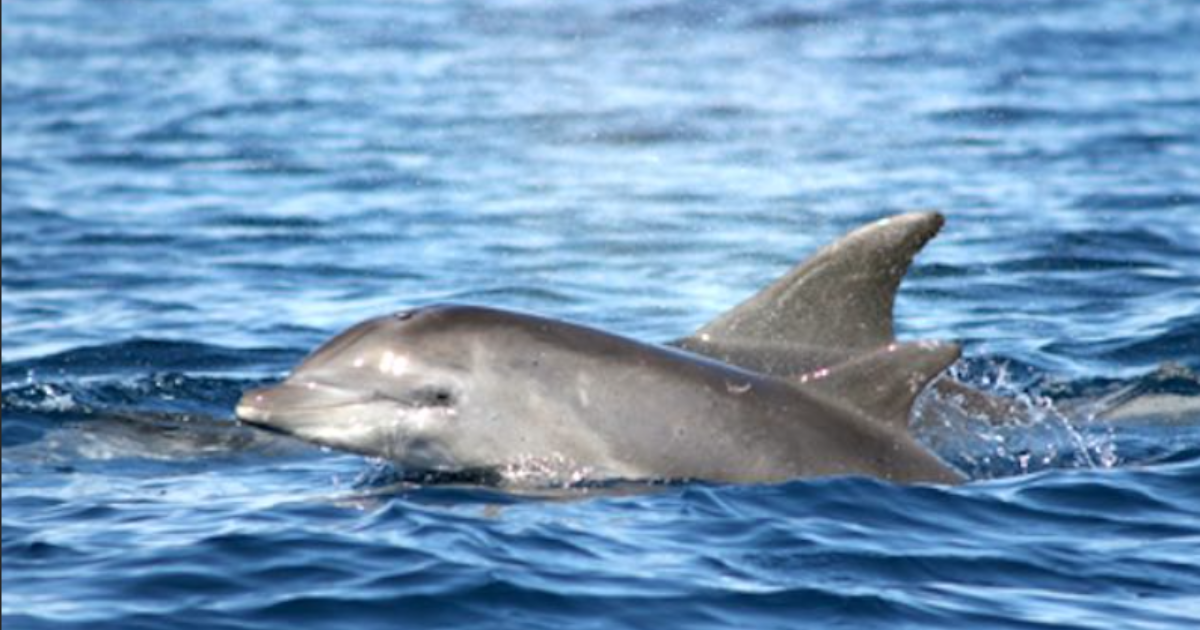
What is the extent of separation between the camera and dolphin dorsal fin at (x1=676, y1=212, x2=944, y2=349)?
12.1m

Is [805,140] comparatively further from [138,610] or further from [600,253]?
[138,610]

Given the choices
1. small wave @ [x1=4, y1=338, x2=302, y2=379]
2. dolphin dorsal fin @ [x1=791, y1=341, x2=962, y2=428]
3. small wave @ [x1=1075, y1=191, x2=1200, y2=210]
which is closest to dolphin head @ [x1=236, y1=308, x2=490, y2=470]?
dolphin dorsal fin @ [x1=791, y1=341, x2=962, y2=428]

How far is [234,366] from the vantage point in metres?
16.3

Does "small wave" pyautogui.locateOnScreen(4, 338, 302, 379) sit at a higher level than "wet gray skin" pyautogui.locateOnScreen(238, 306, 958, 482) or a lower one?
lower

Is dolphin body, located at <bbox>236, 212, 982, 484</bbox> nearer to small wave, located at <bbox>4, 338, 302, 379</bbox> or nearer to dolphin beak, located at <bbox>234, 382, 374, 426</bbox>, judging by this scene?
Result: dolphin beak, located at <bbox>234, 382, 374, 426</bbox>

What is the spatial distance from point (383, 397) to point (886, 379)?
2218 mm

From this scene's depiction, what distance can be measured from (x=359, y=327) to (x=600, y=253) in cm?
939

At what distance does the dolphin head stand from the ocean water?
0.29 m

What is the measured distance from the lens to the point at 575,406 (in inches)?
446

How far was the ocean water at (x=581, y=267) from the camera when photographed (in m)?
10.0

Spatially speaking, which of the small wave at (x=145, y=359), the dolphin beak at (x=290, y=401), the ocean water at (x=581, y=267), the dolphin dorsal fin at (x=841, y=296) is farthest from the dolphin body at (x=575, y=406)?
the small wave at (x=145, y=359)

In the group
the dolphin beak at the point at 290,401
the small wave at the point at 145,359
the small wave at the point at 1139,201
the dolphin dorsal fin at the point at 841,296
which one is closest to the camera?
the dolphin beak at the point at 290,401

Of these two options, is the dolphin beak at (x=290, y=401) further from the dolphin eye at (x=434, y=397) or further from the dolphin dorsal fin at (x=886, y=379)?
the dolphin dorsal fin at (x=886, y=379)

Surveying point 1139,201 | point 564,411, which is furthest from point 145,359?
point 1139,201
